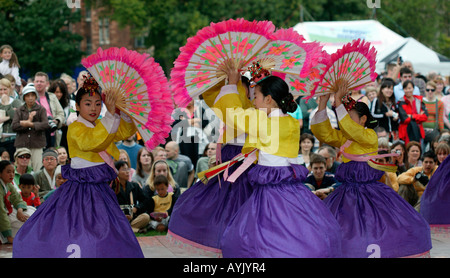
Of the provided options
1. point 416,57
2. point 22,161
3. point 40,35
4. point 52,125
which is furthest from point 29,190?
point 40,35

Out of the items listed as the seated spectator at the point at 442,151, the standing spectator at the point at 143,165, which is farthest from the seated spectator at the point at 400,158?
the standing spectator at the point at 143,165

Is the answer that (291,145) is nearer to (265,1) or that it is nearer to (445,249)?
(445,249)

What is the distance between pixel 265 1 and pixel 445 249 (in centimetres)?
2615

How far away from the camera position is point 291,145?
Answer: 546 centimetres

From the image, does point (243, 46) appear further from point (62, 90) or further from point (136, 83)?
point (62, 90)

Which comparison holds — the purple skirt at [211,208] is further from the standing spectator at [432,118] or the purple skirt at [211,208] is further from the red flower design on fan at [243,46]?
the standing spectator at [432,118]

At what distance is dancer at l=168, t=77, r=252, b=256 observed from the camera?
6.08 metres

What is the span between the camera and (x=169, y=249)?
6.97m

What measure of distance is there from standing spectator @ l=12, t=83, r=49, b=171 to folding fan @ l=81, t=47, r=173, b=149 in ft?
13.9

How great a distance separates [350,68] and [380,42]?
1335 cm

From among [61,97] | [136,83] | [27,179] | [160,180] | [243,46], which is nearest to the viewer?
[136,83]

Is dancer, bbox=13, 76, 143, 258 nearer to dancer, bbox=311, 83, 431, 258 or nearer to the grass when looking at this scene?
dancer, bbox=311, 83, 431, 258

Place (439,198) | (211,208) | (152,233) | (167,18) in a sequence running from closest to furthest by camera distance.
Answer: (211,208), (439,198), (152,233), (167,18)
